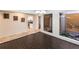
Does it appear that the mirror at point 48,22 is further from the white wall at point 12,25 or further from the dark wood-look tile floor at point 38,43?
the white wall at point 12,25

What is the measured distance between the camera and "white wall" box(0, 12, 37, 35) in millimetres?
2707

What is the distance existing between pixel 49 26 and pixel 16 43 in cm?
80

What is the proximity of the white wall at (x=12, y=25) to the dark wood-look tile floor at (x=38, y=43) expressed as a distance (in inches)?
7.7

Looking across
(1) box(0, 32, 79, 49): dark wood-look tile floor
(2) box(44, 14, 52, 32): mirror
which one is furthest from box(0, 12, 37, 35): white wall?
(2) box(44, 14, 52, 32): mirror

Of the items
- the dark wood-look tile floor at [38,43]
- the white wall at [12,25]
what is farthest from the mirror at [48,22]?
the white wall at [12,25]

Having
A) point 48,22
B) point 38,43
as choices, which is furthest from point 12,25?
point 48,22

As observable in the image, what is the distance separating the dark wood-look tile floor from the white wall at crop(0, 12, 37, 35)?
20 centimetres

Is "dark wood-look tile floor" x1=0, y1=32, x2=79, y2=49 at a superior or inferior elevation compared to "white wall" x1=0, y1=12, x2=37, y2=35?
inferior

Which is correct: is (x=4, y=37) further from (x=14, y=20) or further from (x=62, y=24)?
(x=62, y=24)

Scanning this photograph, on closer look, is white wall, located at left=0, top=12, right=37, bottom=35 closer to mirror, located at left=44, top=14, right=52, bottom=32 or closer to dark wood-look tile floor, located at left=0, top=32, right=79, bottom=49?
dark wood-look tile floor, located at left=0, top=32, right=79, bottom=49

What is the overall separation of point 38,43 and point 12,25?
26.7 inches
